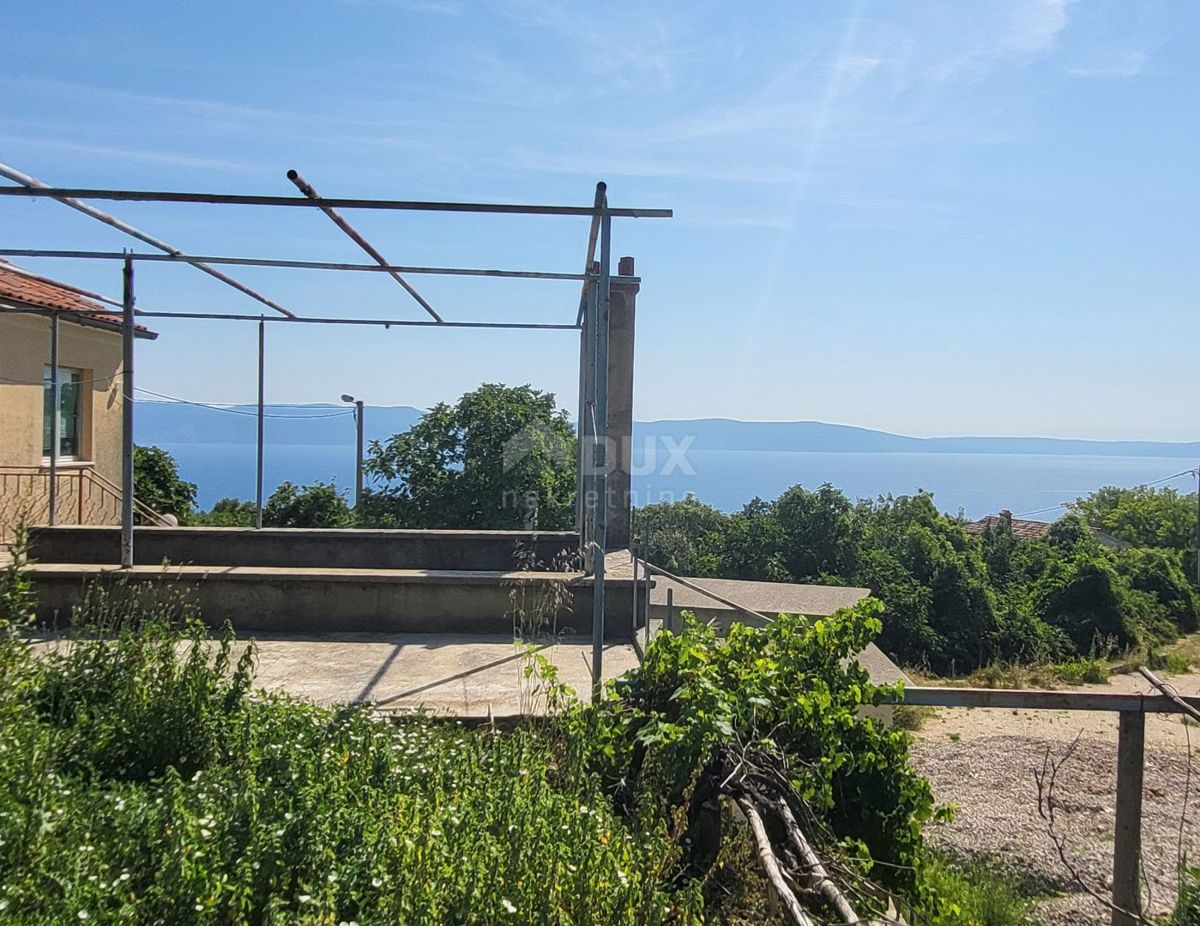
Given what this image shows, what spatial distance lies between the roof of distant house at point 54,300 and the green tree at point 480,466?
3.74m

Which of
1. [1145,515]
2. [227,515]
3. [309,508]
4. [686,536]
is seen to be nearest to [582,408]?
[309,508]

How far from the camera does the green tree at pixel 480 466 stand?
11312 millimetres

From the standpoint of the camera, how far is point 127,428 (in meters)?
6.54

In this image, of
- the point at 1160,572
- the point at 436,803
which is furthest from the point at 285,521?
the point at 1160,572

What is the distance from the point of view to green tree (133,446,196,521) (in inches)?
Result: 556

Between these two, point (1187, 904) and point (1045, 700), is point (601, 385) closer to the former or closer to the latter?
point (1045, 700)

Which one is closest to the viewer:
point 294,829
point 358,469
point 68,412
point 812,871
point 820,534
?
point 294,829

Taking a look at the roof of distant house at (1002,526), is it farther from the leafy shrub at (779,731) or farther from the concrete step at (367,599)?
the leafy shrub at (779,731)

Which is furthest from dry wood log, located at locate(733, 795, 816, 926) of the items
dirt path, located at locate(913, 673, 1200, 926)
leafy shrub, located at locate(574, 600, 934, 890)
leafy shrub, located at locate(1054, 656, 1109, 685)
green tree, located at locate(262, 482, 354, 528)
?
leafy shrub, located at locate(1054, 656, 1109, 685)

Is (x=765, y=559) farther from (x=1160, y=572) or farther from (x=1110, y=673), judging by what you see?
(x=1160, y=572)

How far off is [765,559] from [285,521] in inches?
276

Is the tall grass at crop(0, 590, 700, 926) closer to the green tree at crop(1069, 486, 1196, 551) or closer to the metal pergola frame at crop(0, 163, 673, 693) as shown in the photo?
the metal pergola frame at crop(0, 163, 673, 693)

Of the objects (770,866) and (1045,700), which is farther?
(1045,700)

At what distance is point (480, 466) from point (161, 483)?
21.9 feet
